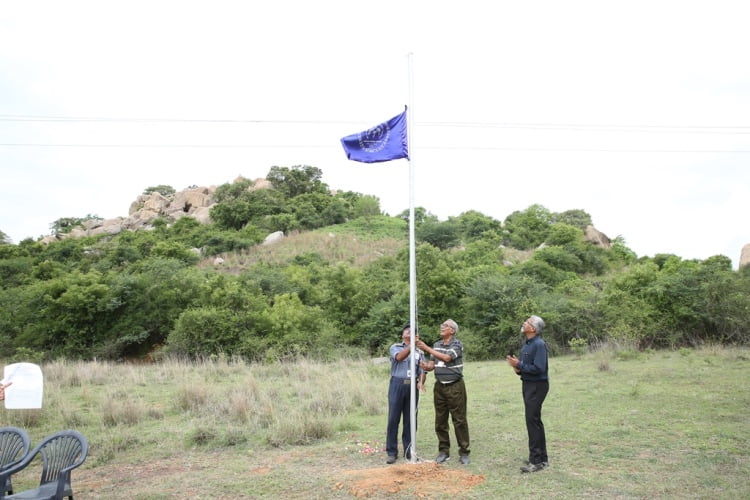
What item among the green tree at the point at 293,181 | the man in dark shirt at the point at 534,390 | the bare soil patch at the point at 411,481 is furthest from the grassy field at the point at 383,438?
the green tree at the point at 293,181

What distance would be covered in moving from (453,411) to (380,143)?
3.88m

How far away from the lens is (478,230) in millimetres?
51312

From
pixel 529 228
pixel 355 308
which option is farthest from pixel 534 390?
pixel 529 228

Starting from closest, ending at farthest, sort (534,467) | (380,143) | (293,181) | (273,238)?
1. (534,467)
2. (380,143)
3. (273,238)
4. (293,181)

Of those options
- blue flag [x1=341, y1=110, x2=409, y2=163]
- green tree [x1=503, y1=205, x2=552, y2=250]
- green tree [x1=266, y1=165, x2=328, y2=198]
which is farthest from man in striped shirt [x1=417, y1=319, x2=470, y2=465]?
green tree [x1=266, y1=165, x2=328, y2=198]

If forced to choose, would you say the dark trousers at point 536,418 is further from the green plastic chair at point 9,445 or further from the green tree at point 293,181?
the green tree at point 293,181

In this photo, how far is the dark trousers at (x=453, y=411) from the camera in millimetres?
7430

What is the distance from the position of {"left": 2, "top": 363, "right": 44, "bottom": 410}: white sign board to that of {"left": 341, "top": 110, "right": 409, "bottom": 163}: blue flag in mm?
4774

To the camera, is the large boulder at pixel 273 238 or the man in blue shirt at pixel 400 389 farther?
the large boulder at pixel 273 238

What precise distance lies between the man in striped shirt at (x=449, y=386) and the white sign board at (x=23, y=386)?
4484mm

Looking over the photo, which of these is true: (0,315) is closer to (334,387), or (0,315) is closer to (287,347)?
(287,347)

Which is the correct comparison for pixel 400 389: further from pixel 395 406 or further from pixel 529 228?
pixel 529 228

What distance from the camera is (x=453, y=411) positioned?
24.5 feet

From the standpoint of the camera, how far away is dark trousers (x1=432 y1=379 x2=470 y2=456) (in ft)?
24.4
